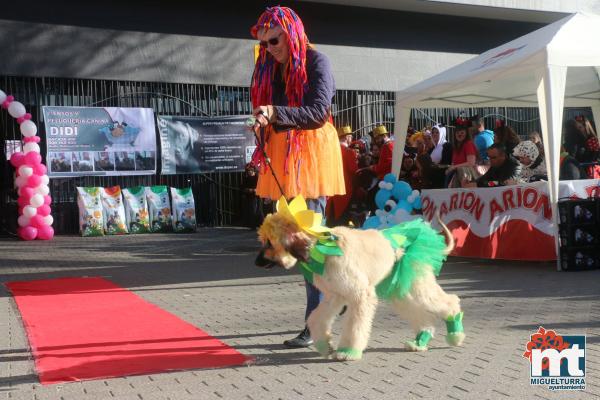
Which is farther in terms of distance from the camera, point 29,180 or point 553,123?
point 29,180

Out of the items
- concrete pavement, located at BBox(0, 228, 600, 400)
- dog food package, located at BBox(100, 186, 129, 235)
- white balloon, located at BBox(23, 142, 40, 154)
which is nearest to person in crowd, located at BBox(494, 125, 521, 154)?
concrete pavement, located at BBox(0, 228, 600, 400)

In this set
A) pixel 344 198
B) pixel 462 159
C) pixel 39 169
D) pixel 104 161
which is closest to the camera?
pixel 462 159

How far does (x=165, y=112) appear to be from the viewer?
50.6 ft

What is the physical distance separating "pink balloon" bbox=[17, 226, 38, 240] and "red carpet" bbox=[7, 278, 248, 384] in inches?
248

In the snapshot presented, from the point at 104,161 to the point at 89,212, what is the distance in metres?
1.12

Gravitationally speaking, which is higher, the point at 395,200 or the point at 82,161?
the point at 82,161

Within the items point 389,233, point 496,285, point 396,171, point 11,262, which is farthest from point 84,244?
point 389,233

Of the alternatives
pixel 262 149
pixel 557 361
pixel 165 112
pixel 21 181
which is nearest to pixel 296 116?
pixel 262 149

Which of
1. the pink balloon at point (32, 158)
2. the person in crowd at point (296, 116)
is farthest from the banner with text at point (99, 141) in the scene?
the person in crowd at point (296, 116)

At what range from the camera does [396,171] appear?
11.0 m

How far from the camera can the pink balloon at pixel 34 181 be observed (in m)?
13.0

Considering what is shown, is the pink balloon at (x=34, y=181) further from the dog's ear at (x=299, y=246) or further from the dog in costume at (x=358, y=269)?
the dog's ear at (x=299, y=246)

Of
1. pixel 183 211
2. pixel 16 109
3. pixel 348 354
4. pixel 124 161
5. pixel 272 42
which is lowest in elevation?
pixel 348 354

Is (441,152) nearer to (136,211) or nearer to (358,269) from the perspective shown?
(136,211)
